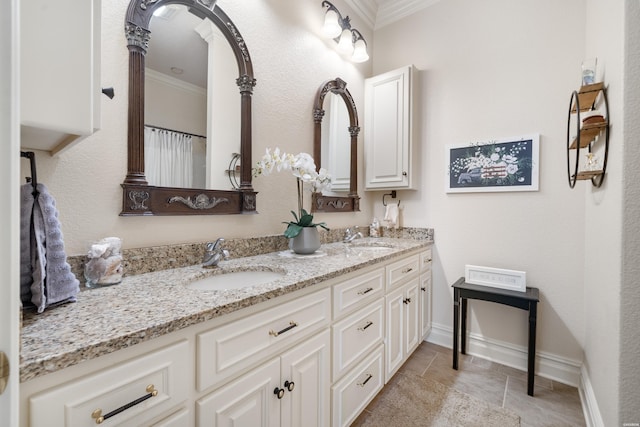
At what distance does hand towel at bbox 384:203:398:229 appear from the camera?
2.40 metres

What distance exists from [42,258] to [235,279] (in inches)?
26.5

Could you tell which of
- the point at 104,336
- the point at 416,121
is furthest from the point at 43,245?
the point at 416,121

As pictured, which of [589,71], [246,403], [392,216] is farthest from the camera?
[392,216]

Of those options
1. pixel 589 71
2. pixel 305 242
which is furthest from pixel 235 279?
pixel 589 71

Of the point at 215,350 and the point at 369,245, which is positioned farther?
the point at 369,245

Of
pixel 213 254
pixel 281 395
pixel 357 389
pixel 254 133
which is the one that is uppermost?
pixel 254 133

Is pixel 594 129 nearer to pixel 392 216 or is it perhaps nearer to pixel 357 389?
pixel 392 216

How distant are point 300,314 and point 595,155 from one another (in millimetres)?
1608

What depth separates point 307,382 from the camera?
1031mm

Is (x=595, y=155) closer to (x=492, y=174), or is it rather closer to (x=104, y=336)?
(x=492, y=174)

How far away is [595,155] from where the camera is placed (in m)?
1.34

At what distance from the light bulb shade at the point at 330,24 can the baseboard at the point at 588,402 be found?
264 cm

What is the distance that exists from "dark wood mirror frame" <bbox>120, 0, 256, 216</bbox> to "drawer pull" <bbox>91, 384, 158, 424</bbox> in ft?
2.30

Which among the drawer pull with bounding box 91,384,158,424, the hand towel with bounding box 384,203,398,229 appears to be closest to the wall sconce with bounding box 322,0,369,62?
the hand towel with bounding box 384,203,398,229
